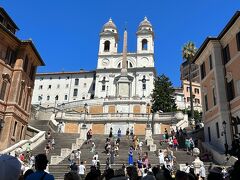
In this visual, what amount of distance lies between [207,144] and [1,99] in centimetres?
2165

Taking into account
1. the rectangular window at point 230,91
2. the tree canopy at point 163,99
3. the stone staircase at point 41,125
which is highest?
the tree canopy at point 163,99

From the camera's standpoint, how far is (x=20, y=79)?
1227 inches

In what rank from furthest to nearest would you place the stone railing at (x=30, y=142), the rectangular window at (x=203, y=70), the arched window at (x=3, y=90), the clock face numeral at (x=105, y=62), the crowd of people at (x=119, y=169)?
the clock face numeral at (x=105, y=62) → the rectangular window at (x=203, y=70) → the arched window at (x=3, y=90) → the stone railing at (x=30, y=142) → the crowd of people at (x=119, y=169)

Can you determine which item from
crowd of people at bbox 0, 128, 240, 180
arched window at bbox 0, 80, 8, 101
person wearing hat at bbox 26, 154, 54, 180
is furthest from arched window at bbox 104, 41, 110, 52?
person wearing hat at bbox 26, 154, 54, 180

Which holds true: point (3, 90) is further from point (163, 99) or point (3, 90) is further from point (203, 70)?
point (163, 99)

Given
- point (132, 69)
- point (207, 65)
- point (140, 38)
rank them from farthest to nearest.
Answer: point (140, 38) → point (132, 69) → point (207, 65)

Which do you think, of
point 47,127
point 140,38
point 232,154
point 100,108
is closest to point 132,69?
point 140,38

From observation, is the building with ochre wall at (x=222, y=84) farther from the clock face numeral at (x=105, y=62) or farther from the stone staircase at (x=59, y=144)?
the clock face numeral at (x=105, y=62)

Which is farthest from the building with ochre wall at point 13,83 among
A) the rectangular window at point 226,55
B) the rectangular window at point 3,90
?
the rectangular window at point 226,55

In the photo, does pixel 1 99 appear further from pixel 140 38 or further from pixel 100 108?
pixel 140 38

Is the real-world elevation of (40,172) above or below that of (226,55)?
below

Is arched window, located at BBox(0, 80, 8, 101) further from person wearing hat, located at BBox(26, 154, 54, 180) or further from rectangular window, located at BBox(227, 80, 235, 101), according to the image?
person wearing hat, located at BBox(26, 154, 54, 180)

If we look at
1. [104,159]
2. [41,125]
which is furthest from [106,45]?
[104,159]

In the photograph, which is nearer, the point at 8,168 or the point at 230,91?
the point at 8,168
